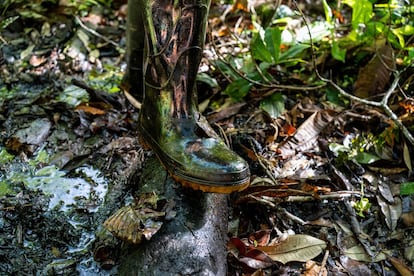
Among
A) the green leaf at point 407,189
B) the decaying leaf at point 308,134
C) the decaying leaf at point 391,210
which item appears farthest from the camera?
the decaying leaf at point 308,134

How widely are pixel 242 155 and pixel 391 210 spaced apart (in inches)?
24.4

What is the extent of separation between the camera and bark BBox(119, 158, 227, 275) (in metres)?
1.48

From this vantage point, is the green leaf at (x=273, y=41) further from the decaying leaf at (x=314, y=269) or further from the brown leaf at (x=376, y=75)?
the decaying leaf at (x=314, y=269)

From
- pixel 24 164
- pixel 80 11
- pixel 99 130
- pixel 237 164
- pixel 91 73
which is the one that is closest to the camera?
pixel 237 164

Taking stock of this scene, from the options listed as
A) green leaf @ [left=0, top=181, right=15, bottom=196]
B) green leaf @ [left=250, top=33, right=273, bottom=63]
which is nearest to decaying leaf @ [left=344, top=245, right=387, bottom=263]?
green leaf @ [left=250, top=33, right=273, bottom=63]

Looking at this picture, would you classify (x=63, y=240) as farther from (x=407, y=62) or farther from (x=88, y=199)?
(x=407, y=62)

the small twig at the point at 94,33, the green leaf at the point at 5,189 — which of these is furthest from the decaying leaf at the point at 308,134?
the small twig at the point at 94,33

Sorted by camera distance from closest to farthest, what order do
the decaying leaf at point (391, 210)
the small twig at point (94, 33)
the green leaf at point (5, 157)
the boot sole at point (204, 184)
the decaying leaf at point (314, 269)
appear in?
the boot sole at point (204, 184) → the decaying leaf at point (314, 269) → the decaying leaf at point (391, 210) → the green leaf at point (5, 157) → the small twig at point (94, 33)

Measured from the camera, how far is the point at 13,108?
8.00ft

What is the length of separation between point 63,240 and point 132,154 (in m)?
0.50

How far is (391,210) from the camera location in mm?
2047

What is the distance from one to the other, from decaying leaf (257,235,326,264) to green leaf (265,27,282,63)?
3.07 feet

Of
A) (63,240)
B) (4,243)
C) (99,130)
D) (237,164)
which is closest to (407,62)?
(237,164)

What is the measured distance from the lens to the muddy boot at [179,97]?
66.1 inches
